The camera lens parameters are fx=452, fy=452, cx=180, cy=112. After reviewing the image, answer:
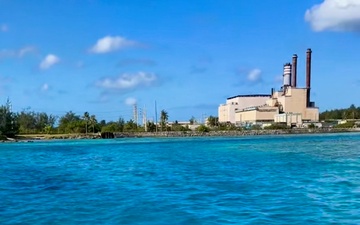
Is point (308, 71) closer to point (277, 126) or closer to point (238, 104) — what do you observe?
point (277, 126)

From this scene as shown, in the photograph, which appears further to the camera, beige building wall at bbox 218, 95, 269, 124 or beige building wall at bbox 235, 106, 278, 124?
beige building wall at bbox 218, 95, 269, 124

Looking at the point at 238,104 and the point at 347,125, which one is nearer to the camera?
the point at 347,125

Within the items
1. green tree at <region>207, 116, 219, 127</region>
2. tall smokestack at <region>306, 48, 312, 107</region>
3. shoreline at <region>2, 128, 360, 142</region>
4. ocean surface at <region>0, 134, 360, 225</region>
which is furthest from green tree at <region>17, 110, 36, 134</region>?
ocean surface at <region>0, 134, 360, 225</region>

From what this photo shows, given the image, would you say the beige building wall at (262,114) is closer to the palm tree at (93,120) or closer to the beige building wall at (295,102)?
the beige building wall at (295,102)

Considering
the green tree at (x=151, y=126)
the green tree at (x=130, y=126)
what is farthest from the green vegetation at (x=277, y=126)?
the green tree at (x=130, y=126)

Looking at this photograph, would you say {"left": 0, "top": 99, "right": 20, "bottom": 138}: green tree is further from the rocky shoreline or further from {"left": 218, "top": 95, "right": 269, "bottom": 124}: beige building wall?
{"left": 218, "top": 95, "right": 269, "bottom": 124}: beige building wall

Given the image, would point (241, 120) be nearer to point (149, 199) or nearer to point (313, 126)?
point (313, 126)

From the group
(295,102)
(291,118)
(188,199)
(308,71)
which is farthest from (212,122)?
(188,199)

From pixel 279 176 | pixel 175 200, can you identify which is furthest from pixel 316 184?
pixel 175 200

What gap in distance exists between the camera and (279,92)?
153250 mm

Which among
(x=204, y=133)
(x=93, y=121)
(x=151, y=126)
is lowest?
(x=204, y=133)

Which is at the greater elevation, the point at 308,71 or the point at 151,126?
the point at 308,71

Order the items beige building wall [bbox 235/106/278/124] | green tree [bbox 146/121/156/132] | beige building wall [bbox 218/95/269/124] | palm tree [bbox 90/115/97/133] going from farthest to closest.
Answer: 1. beige building wall [bbox 218/95/269/124]
2. green tree [bbox 146/121/156/132]
3. palm tree [bbox 90/115/97/133]
4. beige building wall [bbox 235/106/278/124]

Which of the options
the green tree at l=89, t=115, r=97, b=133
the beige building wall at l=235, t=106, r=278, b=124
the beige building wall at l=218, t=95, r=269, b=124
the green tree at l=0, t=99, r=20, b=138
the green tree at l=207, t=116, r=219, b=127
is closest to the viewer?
the green tree at l=0, t=99, r=20, b=138
